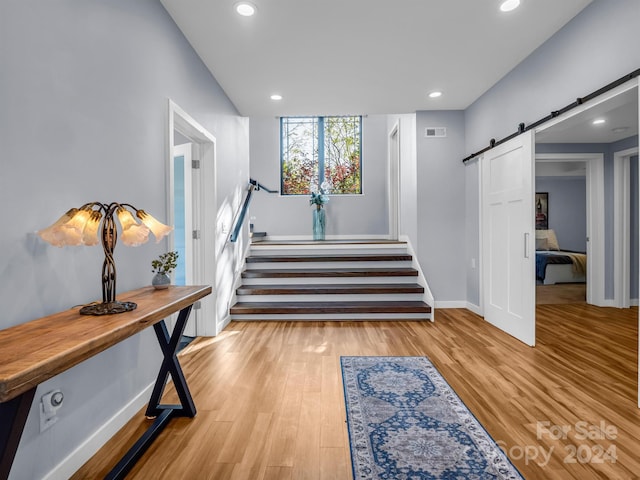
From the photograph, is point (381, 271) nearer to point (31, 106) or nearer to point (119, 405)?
point (119, 405)

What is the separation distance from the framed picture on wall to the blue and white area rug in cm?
752

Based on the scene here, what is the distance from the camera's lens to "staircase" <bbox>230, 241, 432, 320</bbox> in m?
4.14

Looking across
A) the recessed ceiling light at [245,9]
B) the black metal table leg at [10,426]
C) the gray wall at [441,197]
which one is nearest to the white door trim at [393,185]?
the gray wall at [441,197]

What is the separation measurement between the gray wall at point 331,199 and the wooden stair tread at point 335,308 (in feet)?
9.88

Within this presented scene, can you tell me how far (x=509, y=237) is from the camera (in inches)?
140

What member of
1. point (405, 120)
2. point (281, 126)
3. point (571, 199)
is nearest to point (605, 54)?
point (405, 120)

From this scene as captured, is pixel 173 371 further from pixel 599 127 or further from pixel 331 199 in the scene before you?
pixel 331 199

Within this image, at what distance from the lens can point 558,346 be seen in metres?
3.19

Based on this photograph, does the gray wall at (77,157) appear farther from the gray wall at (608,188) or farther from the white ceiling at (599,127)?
the gray wall at (608,188)

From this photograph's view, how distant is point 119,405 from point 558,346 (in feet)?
11.5

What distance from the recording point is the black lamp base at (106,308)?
1436mm

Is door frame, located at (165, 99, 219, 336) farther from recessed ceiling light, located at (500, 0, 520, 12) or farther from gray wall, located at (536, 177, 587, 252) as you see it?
gray wall, located at (536, 177, 587, 252)

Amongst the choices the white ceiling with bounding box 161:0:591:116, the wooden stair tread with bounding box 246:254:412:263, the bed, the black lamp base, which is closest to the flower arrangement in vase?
the wooden stair tread with bounding box 246:254:412:263

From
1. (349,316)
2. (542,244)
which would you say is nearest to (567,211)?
(542,244)
